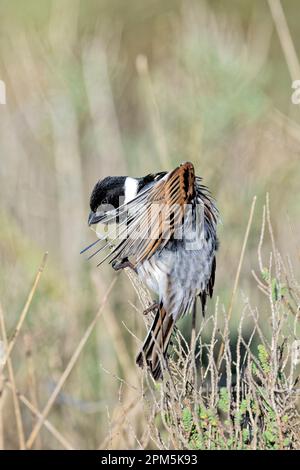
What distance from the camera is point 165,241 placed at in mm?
3389

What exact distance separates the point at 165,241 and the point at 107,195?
2.16 feet

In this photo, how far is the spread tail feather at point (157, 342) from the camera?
317 centimetres

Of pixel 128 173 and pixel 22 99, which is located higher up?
pixel 22 99

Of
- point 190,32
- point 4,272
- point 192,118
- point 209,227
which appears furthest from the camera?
point 190,32

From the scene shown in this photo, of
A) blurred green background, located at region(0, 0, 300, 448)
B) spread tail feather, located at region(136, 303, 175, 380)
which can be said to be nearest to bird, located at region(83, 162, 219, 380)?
spread tail feather, located at region(136, 303, 175, 380)

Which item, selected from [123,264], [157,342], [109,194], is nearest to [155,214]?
[123,264]

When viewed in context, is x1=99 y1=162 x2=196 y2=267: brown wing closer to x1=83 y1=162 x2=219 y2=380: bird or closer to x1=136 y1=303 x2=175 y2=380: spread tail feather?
x1=83 y1=162 x2=219 y2=380: bird

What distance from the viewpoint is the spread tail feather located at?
317 cm

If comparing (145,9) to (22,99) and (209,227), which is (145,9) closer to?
(22,99)

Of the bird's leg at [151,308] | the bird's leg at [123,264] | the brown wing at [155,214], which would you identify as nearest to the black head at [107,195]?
the bird's leg at [123,264]

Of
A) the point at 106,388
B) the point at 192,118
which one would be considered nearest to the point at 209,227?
the point at 106,388

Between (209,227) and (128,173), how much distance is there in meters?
2.31

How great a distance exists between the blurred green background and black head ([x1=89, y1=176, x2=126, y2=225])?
713 mm
